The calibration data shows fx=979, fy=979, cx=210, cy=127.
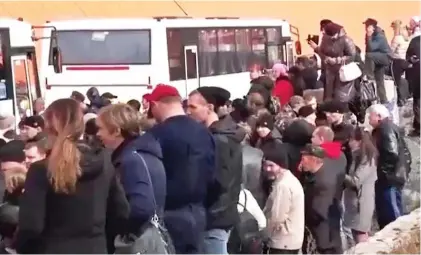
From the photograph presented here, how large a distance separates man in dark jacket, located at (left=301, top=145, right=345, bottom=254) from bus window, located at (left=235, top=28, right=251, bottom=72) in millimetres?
14515

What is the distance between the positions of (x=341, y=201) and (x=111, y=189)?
3561mm

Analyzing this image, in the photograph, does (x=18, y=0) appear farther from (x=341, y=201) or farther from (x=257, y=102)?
(x=341, y=201)

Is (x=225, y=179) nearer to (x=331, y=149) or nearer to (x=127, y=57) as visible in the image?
(x=331, y=149)

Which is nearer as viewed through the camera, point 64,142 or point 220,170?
point 64,142

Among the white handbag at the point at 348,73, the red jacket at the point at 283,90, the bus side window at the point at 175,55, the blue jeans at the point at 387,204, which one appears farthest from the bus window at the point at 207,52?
the blue jeans at the point at 387,204

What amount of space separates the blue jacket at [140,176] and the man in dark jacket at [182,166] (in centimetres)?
23

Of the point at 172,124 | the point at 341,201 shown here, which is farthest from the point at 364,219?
the point at 172,124

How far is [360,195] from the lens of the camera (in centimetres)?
932

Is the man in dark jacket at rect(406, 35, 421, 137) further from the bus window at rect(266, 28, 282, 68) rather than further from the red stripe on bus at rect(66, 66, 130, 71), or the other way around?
the bus window at rect(266, 28, 282, 68)

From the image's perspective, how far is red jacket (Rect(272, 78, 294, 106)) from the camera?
1498cm

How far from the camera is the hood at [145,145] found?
603 centimetres

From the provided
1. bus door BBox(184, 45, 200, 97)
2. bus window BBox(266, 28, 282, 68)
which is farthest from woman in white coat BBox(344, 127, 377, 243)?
bus window BBox(266, 28, 282, 68)

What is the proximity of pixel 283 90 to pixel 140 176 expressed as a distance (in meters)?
9.50

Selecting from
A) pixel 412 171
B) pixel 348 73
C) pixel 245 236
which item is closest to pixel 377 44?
pixel 348 73
